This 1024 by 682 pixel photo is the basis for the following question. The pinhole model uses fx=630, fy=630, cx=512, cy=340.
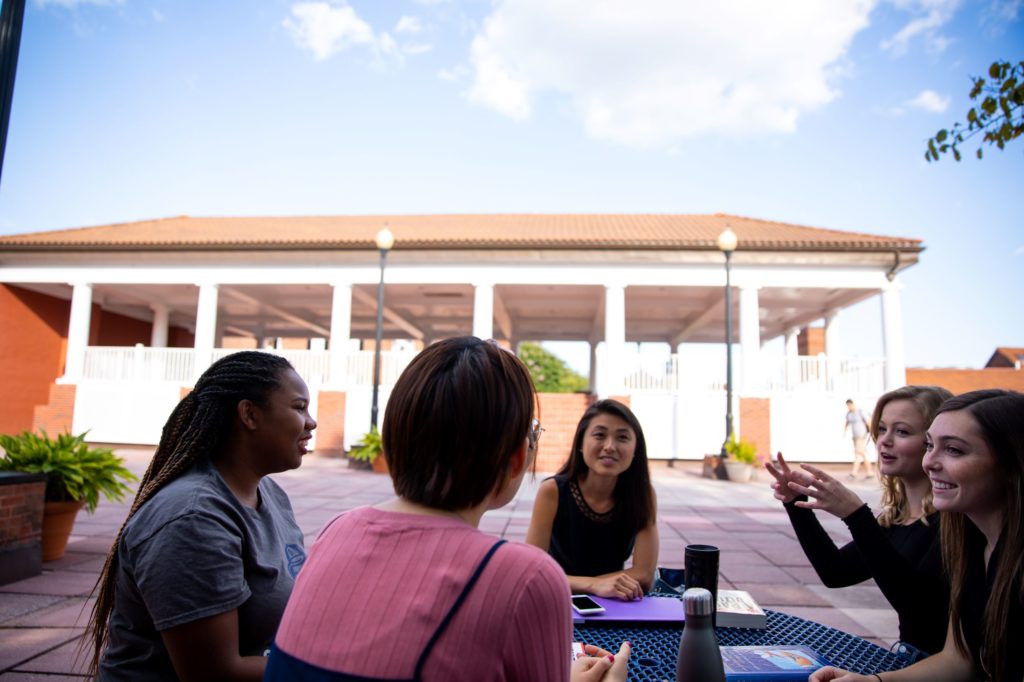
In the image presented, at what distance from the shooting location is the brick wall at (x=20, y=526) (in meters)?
3.84

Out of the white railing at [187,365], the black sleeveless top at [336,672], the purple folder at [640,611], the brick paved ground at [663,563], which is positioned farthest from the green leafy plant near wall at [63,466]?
the white railing at [187,365]

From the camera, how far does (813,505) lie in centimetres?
195

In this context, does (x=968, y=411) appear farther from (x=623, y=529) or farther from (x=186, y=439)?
(x=186, y=439)

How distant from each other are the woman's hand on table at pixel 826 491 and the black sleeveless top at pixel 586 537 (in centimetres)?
96

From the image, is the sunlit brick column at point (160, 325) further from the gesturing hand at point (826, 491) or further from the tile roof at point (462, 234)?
the gesturing hand at point (826, 491)

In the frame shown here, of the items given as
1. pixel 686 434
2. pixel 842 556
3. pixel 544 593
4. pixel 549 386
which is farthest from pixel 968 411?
pixel 549 386

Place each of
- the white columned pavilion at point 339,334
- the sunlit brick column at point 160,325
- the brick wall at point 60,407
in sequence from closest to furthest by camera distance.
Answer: the white columned pavilion at point 339,334 → the brick wall at point 60,407 → the sunlit brick column at point 160,325

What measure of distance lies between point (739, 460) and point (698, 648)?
1181cm

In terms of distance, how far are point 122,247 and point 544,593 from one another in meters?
18.1

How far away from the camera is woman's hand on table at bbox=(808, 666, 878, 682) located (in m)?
1.36

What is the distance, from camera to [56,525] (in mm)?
4406

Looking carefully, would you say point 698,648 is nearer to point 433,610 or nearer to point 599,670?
point 599,670

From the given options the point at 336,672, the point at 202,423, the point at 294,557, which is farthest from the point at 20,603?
the point at 336,672

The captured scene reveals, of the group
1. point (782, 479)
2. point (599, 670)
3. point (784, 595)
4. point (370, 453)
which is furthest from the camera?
point (370, 453)
